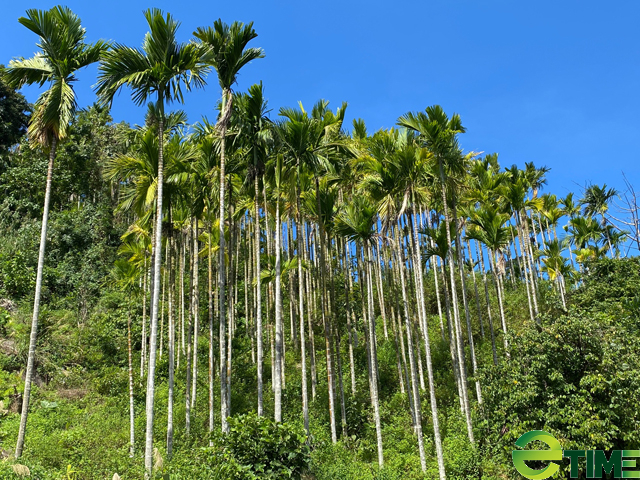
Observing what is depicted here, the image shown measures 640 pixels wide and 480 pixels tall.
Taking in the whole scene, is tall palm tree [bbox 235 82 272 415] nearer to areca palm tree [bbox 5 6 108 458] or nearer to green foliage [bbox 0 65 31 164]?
areca palm tree [bbox 5 6 108 458]

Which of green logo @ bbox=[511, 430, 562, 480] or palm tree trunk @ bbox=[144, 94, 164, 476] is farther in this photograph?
green logo @ bbox=[511, 430, 562, 480]

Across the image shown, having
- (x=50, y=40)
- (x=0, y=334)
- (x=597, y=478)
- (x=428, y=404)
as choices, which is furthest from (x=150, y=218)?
(x=597, y=478)

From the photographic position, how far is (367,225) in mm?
16406

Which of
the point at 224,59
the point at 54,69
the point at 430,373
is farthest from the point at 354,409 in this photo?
the point at 54,69

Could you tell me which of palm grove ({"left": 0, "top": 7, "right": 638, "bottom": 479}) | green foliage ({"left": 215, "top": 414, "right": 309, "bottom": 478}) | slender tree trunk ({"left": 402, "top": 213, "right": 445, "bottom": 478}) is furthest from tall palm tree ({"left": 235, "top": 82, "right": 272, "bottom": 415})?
slender tree trunk ({"left": 402, "top": 213, "right": 445, "bottom": 478})

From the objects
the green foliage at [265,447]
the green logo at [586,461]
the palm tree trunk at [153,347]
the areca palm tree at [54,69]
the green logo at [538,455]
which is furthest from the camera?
the areca palm tree at [54,69]

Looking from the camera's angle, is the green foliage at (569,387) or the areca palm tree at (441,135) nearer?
the green foliage at (569,387)

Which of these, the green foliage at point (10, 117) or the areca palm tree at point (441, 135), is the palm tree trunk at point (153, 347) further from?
the green foliage at point (10, 117)

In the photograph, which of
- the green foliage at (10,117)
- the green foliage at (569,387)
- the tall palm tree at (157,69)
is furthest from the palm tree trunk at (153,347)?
the green foliage at (10,117)

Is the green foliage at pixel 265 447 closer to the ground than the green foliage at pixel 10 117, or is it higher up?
closer to the ground

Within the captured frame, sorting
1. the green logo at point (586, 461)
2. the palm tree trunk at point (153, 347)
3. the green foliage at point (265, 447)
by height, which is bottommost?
the green logo at point (586, 461)

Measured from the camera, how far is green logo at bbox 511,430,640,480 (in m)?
11.1

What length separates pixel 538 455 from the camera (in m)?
11.5

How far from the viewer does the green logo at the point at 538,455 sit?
36.9 feet
